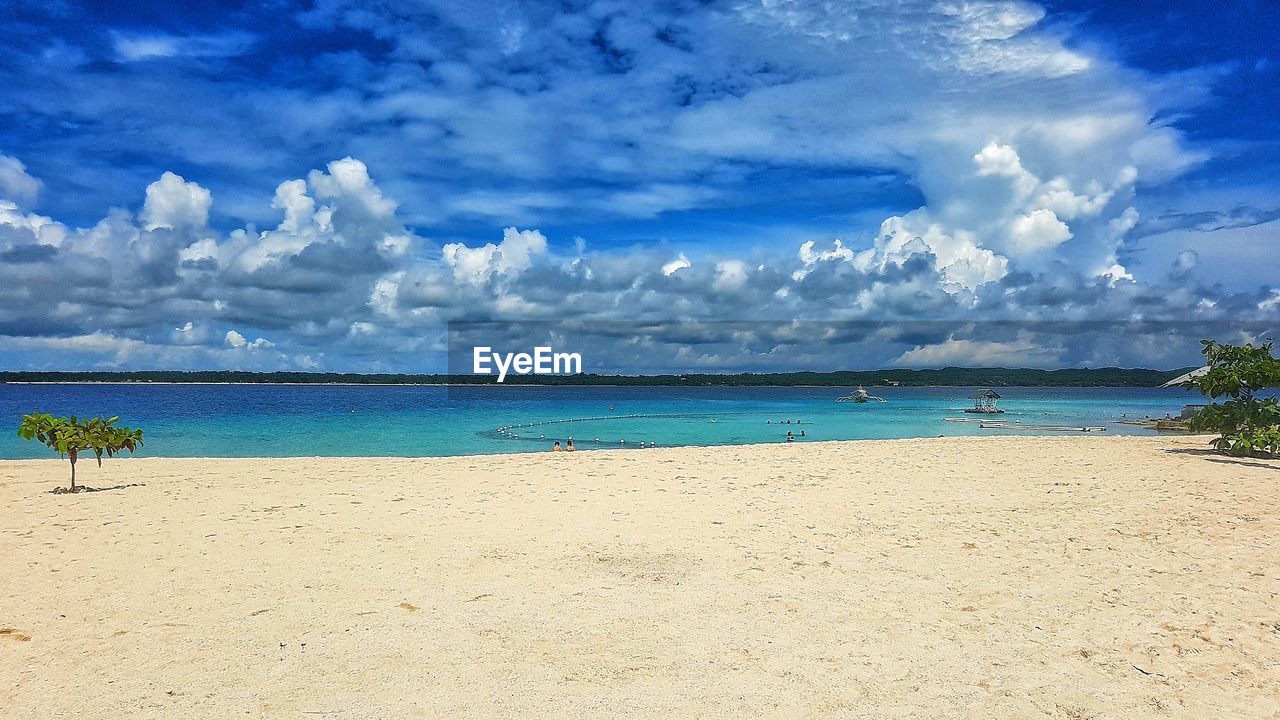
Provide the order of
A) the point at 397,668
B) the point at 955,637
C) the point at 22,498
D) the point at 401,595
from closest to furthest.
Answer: the point at 397,668, the point at 955,637, the point at 401,595, the point at 22,498

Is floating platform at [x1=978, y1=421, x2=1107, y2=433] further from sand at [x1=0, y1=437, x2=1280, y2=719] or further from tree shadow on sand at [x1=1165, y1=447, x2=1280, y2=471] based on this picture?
sand at [x1=0, y1=437, x2=1280, y2=719]

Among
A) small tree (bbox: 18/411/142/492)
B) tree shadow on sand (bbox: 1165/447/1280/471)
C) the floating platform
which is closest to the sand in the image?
small tree (bbox: 18/411/142/492)

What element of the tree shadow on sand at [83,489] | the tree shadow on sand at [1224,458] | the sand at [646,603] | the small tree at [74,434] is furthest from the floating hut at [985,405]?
the small tree at [74,434]

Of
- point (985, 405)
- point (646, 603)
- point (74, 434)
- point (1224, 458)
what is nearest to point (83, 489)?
point (74, 434)

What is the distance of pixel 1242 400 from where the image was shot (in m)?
18.9

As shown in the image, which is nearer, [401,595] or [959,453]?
[401,595]

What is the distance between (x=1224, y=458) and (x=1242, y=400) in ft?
6.03

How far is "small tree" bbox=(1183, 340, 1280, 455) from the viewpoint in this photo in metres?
17.6

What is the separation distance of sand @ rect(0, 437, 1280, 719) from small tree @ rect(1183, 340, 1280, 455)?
562 cm

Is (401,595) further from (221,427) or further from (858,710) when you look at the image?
(221,427)

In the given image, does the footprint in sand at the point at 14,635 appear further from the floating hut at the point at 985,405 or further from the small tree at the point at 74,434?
the floating hut at the point at 985,405

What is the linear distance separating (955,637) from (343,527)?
26.8ft

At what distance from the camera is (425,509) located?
458 inches

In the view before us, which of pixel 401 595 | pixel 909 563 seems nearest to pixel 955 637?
pixel 909 563
